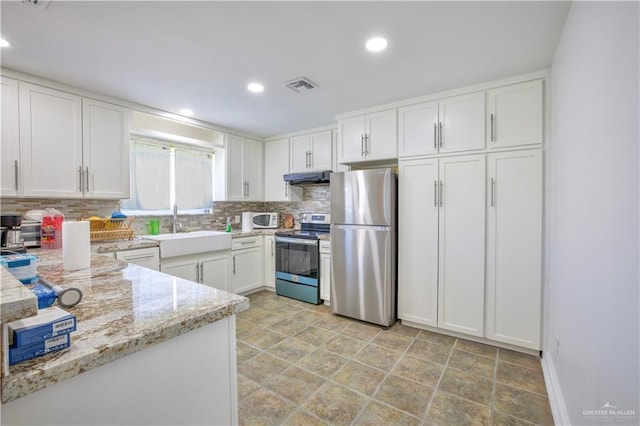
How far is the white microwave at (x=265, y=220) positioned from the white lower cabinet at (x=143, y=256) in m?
1.60

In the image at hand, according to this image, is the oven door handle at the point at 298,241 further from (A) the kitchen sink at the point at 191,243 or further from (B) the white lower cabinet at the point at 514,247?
(B) the white lower cabinet at the point at 514,247

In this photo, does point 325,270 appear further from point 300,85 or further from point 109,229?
point 109,229

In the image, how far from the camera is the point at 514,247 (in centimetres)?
235

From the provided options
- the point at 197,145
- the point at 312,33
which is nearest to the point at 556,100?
the point at 312,33

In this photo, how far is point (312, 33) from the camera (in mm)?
1779

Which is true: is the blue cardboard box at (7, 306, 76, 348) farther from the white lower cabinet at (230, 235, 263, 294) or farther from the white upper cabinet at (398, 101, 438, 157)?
the white lower cabinet at (230, 235, 263, 294)

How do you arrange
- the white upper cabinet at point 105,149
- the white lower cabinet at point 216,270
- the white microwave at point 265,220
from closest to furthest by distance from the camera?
the white upper cabinet at point 105,149 → the white lower cabinet at point 216,270 → the white microwave at point 265,220

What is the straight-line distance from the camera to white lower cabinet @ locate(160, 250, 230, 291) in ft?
9.70

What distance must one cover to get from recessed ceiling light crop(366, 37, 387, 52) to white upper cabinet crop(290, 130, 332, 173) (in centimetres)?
189

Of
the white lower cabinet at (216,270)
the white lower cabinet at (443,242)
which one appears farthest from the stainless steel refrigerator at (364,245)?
the white lower cabinet at (216,270)

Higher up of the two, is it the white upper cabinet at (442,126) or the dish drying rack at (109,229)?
the white upper cabinet at (442,126)

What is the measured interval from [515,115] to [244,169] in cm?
329

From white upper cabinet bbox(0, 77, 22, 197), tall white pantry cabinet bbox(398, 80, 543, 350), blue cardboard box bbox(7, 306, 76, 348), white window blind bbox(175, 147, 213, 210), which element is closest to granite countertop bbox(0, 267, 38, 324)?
blue cardboard box bbox(7, 306, 76, 348)

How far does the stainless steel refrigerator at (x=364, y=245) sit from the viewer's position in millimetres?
2838
